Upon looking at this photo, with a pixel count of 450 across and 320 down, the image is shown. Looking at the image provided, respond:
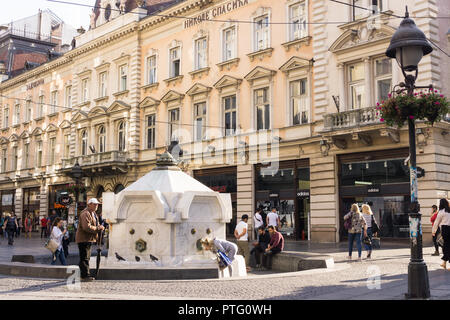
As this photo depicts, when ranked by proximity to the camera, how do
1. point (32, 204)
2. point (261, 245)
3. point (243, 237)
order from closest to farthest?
point (261, 245)
point (243, 237)
point (32, 204)

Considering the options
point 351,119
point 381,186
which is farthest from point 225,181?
point 381,186

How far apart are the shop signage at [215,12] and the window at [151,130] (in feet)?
Result: 20.8

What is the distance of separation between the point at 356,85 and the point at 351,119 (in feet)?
6.98

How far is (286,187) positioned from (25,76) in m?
32.6

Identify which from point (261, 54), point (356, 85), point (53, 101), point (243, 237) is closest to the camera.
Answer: point (243, 237)

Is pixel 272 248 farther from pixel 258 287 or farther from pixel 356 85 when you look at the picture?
pixel 356 85

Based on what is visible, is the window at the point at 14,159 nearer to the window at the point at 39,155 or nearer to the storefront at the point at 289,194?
the window at the point at 39,155

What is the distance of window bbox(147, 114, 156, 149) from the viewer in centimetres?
3519

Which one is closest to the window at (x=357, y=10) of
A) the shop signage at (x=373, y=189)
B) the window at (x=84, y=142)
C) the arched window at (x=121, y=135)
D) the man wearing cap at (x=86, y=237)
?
the shop signage at (x=373, y=189)

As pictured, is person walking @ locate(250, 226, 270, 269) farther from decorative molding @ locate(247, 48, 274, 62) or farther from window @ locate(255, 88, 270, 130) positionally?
decorative molding @ locate(247, 48, 274, 62)

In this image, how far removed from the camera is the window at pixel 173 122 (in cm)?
3347

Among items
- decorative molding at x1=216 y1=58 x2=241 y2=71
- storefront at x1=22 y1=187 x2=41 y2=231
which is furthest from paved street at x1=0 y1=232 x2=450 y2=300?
storefront at x1=22 y1=187 x2=41 y2=231

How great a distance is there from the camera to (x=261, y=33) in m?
28.8

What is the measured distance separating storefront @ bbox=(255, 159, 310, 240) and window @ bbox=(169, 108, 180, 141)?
24.2ft
